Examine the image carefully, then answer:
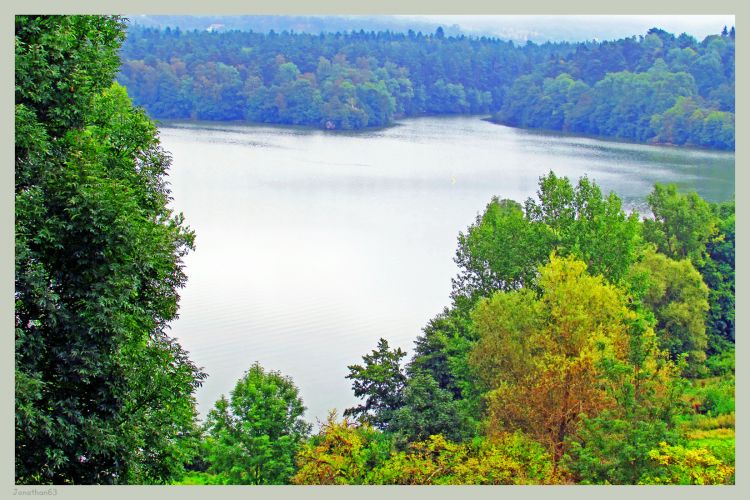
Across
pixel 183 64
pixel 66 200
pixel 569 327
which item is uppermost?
pixel 183 64

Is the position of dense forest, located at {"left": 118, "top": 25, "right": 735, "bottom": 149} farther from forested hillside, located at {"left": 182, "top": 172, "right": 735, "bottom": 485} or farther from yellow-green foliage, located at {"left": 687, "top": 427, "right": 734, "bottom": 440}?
yellow-green foliage, located at {"left": 687, "top": 427, "right": 734, "bottom": 440}

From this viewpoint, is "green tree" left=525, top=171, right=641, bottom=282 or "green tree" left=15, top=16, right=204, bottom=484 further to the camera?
"green tree" left=525, top=171, right=641, bottom=282

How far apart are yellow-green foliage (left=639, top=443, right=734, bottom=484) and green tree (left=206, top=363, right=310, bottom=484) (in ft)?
11.2

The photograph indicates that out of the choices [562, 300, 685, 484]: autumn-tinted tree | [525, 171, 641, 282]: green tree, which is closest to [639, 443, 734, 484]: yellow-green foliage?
[562, 300, 685, 484]: autumn-tinted tree

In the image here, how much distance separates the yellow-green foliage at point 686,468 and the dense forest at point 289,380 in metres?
0.03

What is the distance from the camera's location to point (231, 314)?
17547mm

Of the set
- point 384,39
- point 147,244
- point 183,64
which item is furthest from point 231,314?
point 384,39

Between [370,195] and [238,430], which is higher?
[370,195]

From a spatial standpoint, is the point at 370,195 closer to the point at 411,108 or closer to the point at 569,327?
the point at 569,327

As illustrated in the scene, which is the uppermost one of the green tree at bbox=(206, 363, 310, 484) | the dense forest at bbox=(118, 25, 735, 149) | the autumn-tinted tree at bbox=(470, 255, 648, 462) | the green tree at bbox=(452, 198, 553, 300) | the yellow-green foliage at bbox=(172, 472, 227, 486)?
the dense forest at bbox=(118, 25, 735, 149)

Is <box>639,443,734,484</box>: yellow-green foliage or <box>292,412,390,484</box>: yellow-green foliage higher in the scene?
<box>639,443,734,484</box>: yellow-green foliage

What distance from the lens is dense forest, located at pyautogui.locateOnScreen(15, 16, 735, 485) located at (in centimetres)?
677

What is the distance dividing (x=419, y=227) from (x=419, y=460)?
49.1 ft

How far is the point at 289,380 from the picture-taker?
12.0 m
